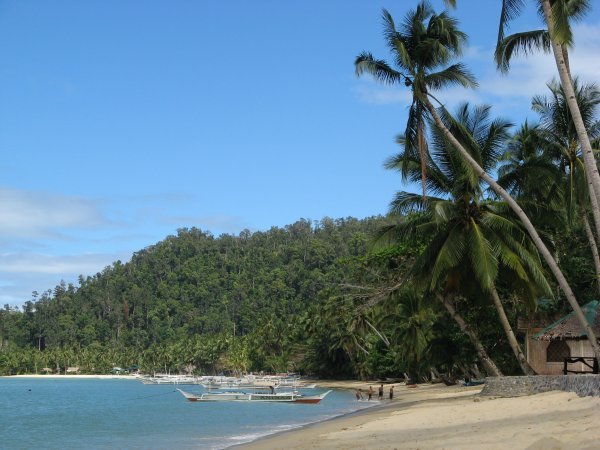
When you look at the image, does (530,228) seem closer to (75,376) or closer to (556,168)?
(556,168)

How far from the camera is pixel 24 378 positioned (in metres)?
146

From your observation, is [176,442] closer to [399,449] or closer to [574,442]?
[399,449]

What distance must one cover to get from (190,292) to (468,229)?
505 ft

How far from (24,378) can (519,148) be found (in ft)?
448

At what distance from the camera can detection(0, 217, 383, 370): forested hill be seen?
156875 millimetres

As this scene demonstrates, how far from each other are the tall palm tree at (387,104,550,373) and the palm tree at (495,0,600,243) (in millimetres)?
3307

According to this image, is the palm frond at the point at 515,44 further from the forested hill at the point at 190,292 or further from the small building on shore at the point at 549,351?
the forested hill at the point at 190,292

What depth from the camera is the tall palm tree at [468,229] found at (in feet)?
69.2

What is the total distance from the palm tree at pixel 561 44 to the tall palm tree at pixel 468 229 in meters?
3.31

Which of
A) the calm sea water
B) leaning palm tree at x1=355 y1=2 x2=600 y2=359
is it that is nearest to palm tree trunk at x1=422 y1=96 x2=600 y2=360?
leaning palm tree at x1=355 y1=2 x2=600 y2=359

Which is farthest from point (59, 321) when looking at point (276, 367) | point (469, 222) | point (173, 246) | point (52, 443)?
point (469, 222)

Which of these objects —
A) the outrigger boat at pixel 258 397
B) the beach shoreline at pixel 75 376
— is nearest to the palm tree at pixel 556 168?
the outrigger boat at pixel 258 397

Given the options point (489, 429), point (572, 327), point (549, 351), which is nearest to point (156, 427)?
point (549, 351)

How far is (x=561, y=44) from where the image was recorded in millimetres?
15867
